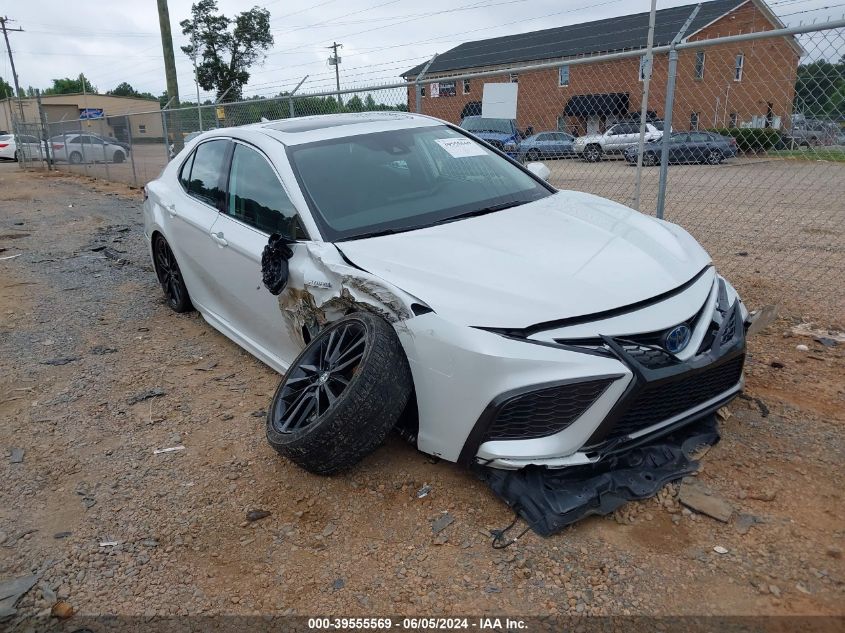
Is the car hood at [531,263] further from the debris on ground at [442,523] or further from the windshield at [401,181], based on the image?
the debris on ground at [442,523]

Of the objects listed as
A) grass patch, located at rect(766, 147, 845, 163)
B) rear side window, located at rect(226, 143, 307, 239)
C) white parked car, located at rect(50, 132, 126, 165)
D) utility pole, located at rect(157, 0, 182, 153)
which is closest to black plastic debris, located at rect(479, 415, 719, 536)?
rear side window, located at rect(226, 143, 307, 239)

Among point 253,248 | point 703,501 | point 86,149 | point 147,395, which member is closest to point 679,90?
point 253,248

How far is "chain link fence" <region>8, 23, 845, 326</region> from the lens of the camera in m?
4.84

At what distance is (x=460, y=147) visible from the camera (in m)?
4.26

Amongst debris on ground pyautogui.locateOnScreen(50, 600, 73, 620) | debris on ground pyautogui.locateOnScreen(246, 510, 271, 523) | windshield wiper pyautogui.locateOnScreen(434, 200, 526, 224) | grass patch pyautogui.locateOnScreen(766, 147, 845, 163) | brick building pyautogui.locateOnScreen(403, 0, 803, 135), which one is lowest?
debris on ground pyautogui.locateOnScreen(50, 600, 73, 620)

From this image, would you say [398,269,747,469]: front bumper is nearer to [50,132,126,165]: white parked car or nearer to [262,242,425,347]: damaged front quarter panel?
[262,242,425,347]: damaged front quarter panel

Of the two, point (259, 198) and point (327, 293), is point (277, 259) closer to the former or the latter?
point (327, 293)

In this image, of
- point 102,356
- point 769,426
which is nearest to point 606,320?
point 769,426

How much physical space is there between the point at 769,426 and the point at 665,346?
Answer: 1113mm

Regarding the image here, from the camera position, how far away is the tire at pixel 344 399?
2.74 meters

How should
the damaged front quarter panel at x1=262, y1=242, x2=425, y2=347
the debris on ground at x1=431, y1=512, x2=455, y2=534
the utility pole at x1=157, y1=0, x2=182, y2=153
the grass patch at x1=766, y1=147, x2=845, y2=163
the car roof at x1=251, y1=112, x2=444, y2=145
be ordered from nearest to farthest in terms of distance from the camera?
the debris on ground at x1=431, y1=512, x2=455, y2=534
the damaged front quarter panel at x1=262, y1=242, x2=425, y2=347
the car roof at x1=251, y1=112, x2=444, y2=145
the grass patch at x1=766, y1=147, x2=845, y2=163
the utility pole at x1=157, y1=0, x2=182, y2=153

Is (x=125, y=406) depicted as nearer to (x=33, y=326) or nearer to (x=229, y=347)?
(x=229, y=347)

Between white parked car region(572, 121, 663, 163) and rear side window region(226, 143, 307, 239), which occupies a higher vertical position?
white parked car region(572, 121, 663, 163)

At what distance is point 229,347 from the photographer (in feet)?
16.4
